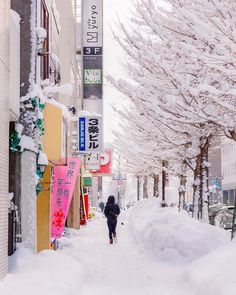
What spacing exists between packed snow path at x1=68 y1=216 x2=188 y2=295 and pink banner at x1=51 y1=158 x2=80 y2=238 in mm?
1017

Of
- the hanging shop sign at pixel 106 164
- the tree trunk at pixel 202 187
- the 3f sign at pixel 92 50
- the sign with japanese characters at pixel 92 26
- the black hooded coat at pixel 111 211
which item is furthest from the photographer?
the hanging shop sign at pixel 106 164

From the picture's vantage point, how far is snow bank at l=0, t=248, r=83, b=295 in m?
8.52

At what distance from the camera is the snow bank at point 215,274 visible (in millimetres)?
8062

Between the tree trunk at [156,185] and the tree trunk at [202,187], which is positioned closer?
the tree trunk at [202,187]

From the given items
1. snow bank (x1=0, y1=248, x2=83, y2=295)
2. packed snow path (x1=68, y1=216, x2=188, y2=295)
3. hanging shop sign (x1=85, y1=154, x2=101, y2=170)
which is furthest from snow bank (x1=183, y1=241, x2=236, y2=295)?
hanging shop sign (x1=85, y1=154, x2=101, y2=170)

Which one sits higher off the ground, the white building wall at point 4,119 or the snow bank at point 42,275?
the white building wall at point 4,119

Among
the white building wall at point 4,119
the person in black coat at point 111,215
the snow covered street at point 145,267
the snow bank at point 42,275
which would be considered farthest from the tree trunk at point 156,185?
the white building wall at point 4,119

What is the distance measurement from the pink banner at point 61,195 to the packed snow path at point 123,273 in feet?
3.34

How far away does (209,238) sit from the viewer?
47.4 feet

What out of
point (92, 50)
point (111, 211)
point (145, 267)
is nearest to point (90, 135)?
point (111, 211)

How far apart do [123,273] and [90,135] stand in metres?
8.02

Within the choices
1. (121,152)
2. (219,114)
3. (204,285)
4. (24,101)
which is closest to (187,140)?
(219,114)

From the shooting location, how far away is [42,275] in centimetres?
983

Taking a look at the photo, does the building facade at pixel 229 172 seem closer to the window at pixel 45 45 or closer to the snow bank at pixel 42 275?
the window at pixel 45 45
